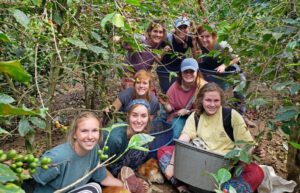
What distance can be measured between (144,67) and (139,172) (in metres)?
1.11

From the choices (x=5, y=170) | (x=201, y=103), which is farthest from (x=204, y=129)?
(x=5, y=170)

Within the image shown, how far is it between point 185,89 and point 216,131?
0.76 metres

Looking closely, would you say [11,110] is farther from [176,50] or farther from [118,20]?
[176,50]

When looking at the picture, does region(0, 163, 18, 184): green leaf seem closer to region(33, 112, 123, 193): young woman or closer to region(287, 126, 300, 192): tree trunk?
region(33, 112, 123, 193): young woman

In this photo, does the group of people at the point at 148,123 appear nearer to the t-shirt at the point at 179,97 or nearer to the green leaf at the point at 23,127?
the t-shirt at the point at 179,97

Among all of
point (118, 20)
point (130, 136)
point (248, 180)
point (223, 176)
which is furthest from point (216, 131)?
point (118, 20)

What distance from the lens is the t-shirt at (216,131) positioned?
2764mm

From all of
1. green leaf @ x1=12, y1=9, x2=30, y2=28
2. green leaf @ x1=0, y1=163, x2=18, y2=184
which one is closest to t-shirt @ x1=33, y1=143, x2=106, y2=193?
green leaf @ x1=12, y1=9, x2=30, y2=28

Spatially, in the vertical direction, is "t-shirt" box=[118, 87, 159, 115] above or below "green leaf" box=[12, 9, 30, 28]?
below

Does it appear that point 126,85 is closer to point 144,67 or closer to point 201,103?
point 144,67

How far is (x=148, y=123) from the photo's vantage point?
2.96 m

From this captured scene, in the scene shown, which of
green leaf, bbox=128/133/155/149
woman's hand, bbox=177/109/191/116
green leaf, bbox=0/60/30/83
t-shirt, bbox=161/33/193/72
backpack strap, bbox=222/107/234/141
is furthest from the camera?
t-shirt, bbox=161/33/193/72

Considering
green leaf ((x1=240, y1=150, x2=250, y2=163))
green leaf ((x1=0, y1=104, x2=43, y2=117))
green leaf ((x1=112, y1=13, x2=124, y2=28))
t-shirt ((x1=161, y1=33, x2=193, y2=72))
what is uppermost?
t-shirt ((x1=161, y1=33, x2=193, y2=72))

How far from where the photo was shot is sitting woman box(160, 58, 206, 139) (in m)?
3.42
